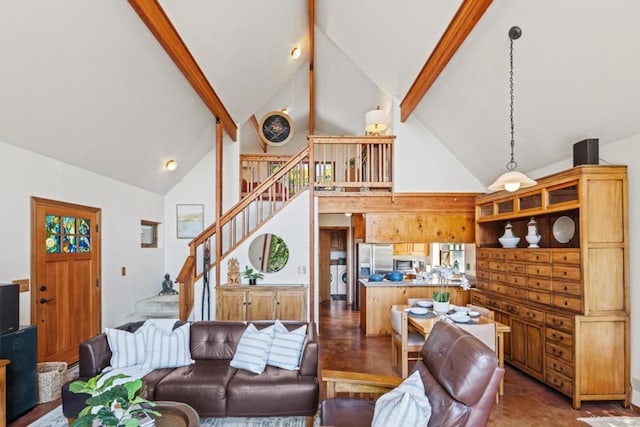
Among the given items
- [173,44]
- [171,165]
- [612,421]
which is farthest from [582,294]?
[171,165]

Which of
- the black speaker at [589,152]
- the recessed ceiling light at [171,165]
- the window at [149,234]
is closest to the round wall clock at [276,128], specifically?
the recessed ceiling light at [171,165]

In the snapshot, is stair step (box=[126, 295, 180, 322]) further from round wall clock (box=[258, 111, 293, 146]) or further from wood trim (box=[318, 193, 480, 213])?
round wall clock (box=[258, 111, 293, 146])

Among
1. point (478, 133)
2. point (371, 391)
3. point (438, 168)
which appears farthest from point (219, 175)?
point (371, 391)

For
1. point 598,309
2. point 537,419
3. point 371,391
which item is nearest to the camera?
point 371,391

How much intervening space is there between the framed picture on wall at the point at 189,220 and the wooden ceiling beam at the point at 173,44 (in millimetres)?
2531

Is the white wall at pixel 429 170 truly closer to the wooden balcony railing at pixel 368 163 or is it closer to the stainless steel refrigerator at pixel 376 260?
the wooden balcony railing at pixel 368 163

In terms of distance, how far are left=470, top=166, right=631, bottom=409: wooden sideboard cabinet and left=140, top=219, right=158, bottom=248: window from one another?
621 centimetres

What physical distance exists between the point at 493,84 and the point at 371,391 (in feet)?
11.3

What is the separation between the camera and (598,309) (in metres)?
3.47

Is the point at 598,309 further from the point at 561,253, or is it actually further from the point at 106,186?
the point at 106,186

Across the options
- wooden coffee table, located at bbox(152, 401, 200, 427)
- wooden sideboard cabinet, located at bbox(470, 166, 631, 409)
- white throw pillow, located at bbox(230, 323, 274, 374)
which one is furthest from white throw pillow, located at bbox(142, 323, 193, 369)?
wooden sideboard cabinet, located at bbox(470, 166, 631, 409)

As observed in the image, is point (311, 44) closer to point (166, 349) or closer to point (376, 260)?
point (376, 260)

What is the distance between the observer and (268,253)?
616 centimetres

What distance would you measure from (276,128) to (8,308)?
4813 millimetres
